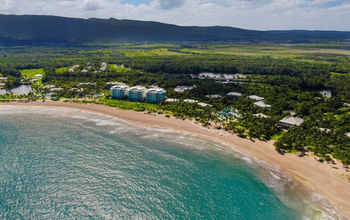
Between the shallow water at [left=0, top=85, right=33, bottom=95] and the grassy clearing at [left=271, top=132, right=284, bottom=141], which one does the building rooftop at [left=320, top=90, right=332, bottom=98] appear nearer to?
the grassy clearing at [left=271, top=132, right=284, bottom=141]

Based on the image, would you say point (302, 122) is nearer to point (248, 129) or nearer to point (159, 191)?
point (248, 129)

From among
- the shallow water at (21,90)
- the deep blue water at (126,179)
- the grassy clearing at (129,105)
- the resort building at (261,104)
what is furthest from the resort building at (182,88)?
the shallow water at (21,90)

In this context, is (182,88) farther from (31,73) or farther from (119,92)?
(31,73)

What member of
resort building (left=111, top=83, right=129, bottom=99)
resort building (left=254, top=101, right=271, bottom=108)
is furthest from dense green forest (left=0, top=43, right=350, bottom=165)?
resort building (left=111, top=83, right=129, bottom=99)

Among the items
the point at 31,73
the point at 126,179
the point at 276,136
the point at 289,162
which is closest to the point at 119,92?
the point at 126,179

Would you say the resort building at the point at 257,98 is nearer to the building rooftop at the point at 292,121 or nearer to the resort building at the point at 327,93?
the building rooftop at the point at 292,121

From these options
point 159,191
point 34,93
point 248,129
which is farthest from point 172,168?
point 34,93
